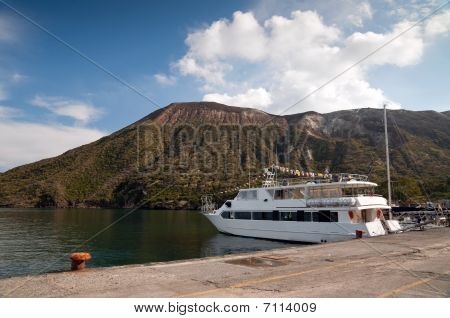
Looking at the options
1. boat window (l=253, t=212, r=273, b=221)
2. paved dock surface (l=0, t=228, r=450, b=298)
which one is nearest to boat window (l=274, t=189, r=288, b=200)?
boat window (l=253, t=212, r=273, b=221)

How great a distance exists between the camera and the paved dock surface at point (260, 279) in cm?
898

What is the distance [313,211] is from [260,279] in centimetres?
2532

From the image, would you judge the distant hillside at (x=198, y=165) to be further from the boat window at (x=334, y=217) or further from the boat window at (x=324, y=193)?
the boat window at (x=334, y=217)

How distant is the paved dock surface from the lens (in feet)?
29.5

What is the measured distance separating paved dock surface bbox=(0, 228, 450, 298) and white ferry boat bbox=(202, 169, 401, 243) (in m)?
17.5

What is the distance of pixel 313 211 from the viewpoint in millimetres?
34781

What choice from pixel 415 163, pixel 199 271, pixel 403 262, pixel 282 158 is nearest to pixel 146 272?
pixel 199 271

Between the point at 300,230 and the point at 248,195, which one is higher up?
the point at 248,195

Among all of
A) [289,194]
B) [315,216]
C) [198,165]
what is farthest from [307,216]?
[198,165]

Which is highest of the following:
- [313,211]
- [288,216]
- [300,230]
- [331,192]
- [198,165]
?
[198,165]

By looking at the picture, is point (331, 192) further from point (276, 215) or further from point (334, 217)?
point (276, 215)

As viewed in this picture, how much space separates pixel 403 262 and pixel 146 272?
9466mm

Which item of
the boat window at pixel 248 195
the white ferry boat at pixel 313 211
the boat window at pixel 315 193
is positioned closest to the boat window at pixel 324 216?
the white ferry boat at pixel 313 211

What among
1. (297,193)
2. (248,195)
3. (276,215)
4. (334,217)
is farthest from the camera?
(248,195)
